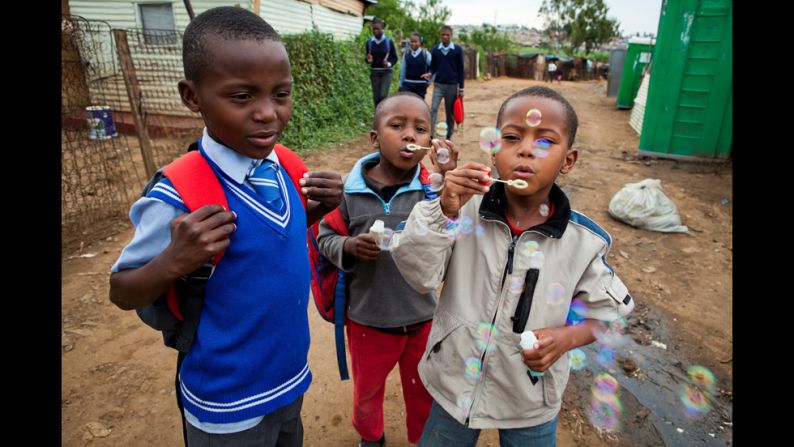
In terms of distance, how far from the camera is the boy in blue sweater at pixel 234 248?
1.11m

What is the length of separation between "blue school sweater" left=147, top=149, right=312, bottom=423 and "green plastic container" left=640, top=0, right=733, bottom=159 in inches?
328

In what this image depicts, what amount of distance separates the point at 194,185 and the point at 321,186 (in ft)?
1.42

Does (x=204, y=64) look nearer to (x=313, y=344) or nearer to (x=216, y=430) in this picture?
(x=216, y=430)

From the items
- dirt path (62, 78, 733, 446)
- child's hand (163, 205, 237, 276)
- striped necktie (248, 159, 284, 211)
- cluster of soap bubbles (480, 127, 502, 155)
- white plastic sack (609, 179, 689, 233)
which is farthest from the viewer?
white plastic sack (609, 179, 689, 233)

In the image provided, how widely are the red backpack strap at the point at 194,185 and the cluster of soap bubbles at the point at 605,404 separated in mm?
2460

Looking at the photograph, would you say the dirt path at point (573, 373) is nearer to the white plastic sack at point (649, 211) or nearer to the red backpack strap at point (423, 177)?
the white plastic sack at point (649, 211)

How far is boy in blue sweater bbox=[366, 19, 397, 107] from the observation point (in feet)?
32.7

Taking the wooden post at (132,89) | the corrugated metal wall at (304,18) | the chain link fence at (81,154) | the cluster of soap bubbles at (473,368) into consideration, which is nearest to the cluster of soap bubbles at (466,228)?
the cluster of soap bubbles at (473,368)

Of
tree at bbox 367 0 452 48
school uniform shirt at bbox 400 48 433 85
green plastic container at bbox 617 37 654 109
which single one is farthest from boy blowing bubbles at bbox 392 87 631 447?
tree at bbox 367 0 452 48

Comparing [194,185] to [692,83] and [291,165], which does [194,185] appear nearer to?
[291,165]

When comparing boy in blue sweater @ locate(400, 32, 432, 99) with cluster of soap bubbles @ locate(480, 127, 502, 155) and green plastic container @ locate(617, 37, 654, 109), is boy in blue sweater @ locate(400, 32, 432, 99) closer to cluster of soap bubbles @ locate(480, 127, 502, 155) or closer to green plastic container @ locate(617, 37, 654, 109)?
green plastic container @ locate(617, 37, 654, 109)

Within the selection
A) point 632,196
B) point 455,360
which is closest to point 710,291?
point 632,196
